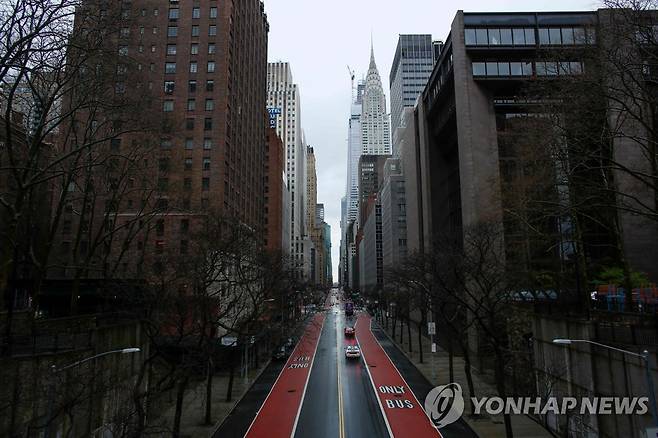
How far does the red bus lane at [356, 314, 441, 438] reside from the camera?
24484 mm

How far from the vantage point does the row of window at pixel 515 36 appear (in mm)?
47219

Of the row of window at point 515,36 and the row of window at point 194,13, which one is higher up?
the row of window at point 194,13

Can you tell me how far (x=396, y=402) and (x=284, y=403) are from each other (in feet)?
24.8

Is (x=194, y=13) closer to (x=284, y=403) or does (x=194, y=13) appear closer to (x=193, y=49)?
(x=193, y=49)

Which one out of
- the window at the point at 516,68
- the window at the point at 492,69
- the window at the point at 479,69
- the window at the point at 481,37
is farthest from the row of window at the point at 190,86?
the window at the point at 516,68

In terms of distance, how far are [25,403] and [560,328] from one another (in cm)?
2194

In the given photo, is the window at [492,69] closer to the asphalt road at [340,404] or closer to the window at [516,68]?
the window at [516,68]

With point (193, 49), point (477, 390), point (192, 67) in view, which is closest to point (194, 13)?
point (193, 49)

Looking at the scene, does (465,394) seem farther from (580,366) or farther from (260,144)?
(260,144)

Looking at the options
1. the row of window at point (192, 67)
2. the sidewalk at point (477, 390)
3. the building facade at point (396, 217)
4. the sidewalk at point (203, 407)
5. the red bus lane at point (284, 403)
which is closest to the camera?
the sidewalk at point (477, 390)

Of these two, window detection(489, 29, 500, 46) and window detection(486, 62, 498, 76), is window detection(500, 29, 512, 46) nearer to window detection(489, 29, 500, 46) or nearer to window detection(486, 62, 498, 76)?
window detection(489, 29, 500, 46)

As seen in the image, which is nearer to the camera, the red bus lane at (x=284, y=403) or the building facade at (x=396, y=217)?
the red bus lane at (x=284, y=403)

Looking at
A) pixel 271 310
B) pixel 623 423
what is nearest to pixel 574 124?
pixel 623 423

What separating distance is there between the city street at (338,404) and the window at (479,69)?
3130 centimetres
